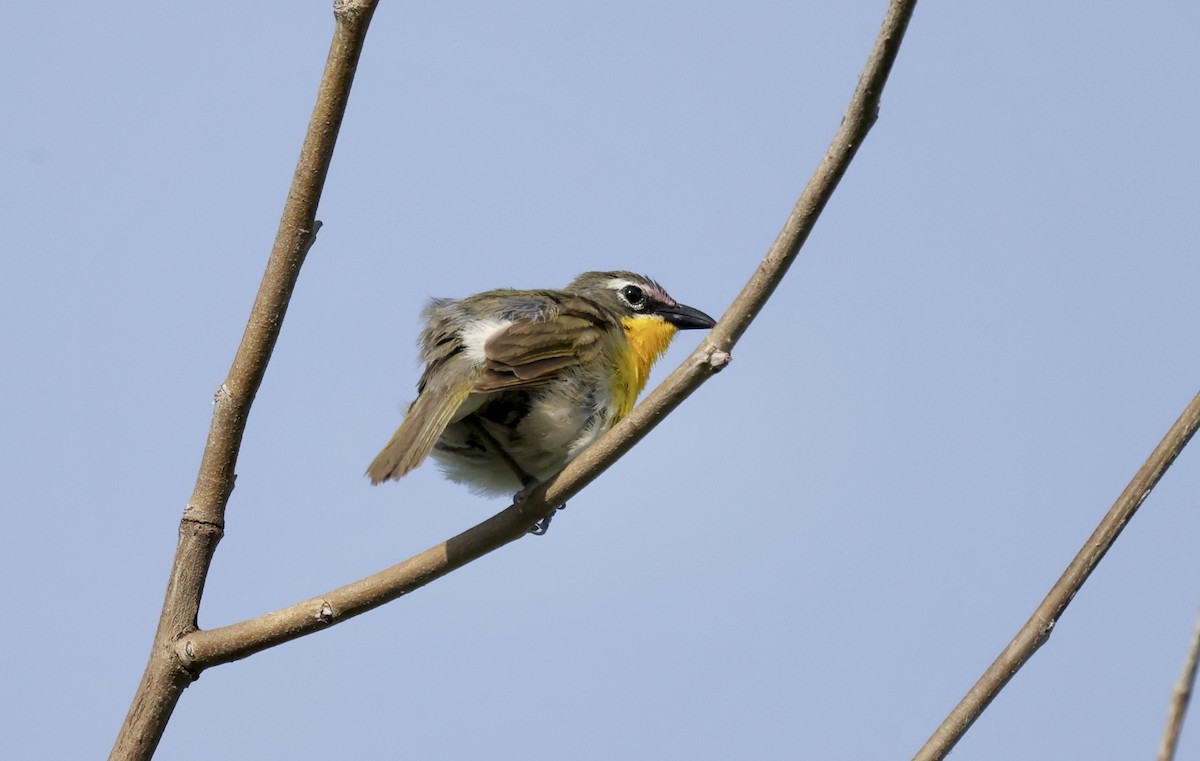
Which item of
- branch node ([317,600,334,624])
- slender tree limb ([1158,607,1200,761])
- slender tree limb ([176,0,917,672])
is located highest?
slender tree limb ([176,0,917,672])

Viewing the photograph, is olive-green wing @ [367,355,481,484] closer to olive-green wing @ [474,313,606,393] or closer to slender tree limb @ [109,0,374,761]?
olive-green wing @ [474,313,606,393]

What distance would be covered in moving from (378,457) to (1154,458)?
2968mm

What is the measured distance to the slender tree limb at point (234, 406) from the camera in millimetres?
3787

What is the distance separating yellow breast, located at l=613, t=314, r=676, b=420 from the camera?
638 centimetres

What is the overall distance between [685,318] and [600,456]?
386 centimetres

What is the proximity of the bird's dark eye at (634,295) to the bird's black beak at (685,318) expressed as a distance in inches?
4.3

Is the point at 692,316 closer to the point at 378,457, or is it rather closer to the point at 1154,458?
the point at 378,457

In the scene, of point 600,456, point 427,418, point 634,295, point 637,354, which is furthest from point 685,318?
point 600,456

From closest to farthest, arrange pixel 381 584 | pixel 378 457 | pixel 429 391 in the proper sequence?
pixel 381 584 < pixel 378 457 < pixel 429 391

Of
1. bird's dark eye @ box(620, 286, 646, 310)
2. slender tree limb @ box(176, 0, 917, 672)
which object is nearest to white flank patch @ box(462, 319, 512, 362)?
slender tree limb @ box(176, 0, 917, 672)

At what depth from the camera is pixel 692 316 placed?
7906 mm

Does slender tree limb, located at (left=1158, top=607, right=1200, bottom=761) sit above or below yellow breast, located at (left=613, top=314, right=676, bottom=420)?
below

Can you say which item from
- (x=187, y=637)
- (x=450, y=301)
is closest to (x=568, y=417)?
(x=450, y=301)

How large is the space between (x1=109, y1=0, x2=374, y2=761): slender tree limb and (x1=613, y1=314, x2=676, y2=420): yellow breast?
241cm
